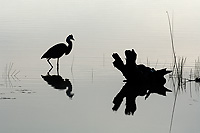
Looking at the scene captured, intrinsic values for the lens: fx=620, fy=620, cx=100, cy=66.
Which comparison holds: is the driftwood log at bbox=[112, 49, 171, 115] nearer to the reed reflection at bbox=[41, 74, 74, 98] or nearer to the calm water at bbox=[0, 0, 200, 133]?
the calm water at bbox=[0, 0, 200, 133]

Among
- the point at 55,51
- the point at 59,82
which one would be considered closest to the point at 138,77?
the point at 59,82

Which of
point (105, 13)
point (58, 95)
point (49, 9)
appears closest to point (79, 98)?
point (58, 95)

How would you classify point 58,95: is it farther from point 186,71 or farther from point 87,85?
point 186,71

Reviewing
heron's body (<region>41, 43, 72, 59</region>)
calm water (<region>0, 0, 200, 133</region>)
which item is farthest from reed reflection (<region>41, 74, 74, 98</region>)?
heron's body (<region>41, 43, 72, 59</region>)

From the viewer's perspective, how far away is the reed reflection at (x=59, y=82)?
10016 millimetres

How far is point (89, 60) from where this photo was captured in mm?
14609

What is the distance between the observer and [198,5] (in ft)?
90.5

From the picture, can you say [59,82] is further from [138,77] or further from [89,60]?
[89,60]

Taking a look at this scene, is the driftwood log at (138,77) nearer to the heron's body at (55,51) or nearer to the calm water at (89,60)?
the calm water at (89,60)

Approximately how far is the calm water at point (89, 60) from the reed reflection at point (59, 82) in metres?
0.12

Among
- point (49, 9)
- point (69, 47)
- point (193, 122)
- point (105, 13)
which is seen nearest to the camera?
point (193, 122)

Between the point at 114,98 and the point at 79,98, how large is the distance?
575 mm

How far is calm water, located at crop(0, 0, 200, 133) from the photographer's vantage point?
24.2ft

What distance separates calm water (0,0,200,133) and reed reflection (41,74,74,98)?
0.38 feet
